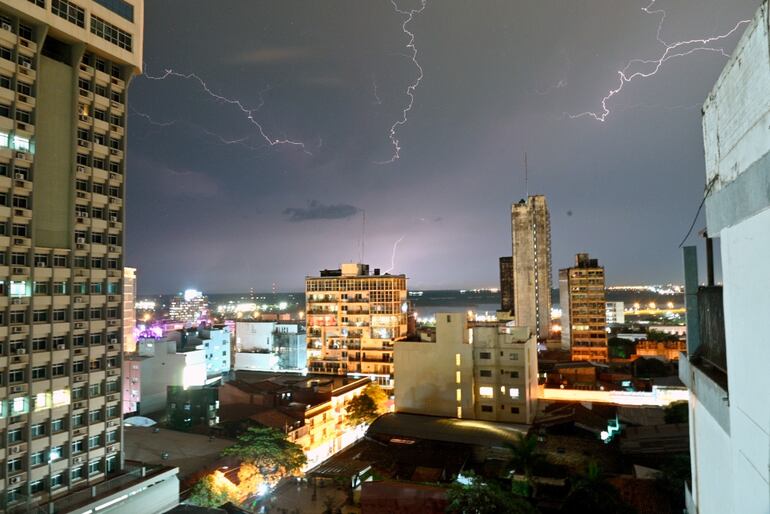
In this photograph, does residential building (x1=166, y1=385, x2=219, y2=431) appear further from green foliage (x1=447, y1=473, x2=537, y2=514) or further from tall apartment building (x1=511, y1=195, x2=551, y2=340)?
tall apartment building (x1=511, y1=195, x2=551, y2=340)

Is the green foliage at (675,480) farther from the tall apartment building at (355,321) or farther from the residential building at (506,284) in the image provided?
the residential building at (506,284)

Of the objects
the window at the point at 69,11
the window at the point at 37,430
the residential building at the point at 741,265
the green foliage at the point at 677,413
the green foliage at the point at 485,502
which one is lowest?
the green foliage at the point at 677,413

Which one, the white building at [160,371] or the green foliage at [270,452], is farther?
the white building at [160,371]

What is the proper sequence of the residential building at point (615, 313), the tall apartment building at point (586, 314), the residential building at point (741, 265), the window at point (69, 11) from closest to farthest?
the residential building at point (741, 265) → the window at point (69, 11) → the tall apartment building at point (586, 314) → the residential building at point (615, 313)

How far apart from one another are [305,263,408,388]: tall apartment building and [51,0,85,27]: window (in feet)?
144

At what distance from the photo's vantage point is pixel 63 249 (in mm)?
21719

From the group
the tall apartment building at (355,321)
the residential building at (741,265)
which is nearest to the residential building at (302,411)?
the tall apartment building at (355,321)

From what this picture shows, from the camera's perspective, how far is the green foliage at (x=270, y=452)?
92.0 ft

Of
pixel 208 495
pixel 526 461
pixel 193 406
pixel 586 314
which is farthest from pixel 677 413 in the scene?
pixel 586 314

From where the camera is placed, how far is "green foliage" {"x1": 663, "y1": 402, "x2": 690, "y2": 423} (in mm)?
32969

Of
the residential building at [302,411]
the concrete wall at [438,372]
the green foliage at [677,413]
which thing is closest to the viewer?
the green foliage at [677,413]

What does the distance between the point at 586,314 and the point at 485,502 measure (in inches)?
2851

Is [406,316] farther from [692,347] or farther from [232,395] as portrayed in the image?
[692,347]

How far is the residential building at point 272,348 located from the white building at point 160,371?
14191 mm
